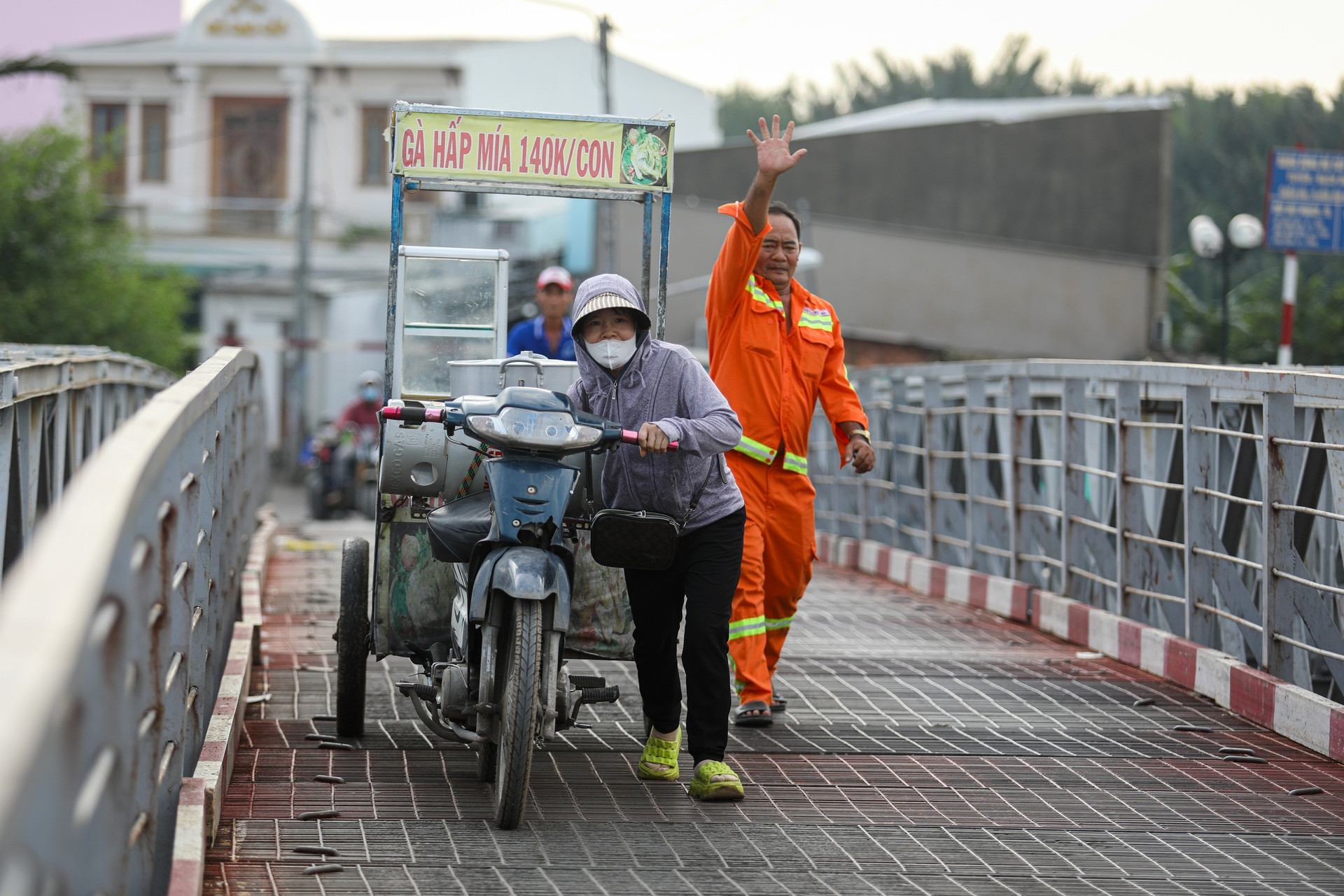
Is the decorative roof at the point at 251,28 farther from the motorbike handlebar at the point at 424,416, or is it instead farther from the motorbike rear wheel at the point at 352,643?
the motorbike handlebar at the point at 424,416

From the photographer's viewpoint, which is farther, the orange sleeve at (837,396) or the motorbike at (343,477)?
the motorbike at (343,477)

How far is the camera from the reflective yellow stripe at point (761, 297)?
20.9 ft

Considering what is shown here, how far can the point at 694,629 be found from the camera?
17.3ft

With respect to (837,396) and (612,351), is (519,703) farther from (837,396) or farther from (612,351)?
(837,396)

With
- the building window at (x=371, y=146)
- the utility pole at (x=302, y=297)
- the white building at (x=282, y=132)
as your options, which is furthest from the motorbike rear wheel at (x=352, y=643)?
the building window at (x=371, y=146)

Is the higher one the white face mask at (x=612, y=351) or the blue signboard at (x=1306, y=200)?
the blue signboard at (x=1306, y=200)

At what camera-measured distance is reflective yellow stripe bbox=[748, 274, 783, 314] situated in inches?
250

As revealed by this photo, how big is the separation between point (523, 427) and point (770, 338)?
1932 millimetres

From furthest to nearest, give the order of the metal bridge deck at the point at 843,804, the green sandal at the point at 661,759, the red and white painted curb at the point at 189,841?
the green sandal at the point at 661,759, the metal bridge deck at the point at 843,804, the red and white painted curb at the point at 189,841

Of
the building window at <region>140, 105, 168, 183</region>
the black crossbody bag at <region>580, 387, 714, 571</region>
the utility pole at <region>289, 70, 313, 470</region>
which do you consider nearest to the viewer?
the black crossbody bag at <region>580, 387, 714, 571</region>

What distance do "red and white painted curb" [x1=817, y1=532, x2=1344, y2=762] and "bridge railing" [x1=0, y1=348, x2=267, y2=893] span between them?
390cm

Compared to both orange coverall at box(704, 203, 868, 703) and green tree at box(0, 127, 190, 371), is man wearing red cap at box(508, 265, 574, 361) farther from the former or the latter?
green tree at box(0, 127, 190, 371)

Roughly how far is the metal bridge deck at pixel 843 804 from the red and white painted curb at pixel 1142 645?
0.33 ft

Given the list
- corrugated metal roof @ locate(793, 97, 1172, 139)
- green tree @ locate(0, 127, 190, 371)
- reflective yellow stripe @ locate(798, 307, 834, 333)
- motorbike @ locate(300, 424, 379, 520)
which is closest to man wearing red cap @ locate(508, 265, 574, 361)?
reflective yellow stripe @ locate(798, 307, 834, 333)
